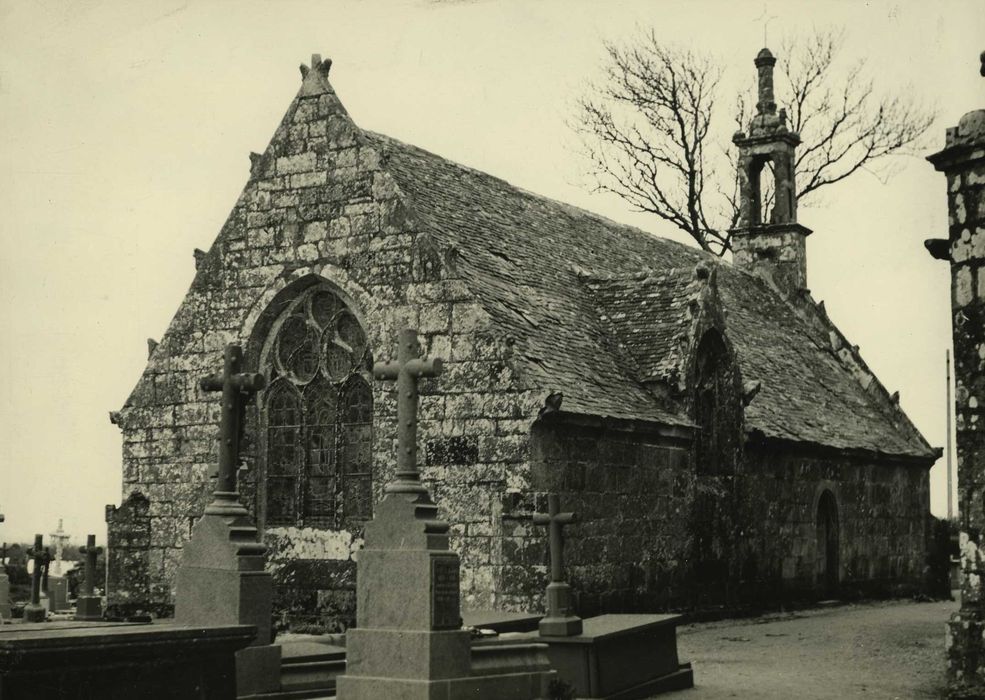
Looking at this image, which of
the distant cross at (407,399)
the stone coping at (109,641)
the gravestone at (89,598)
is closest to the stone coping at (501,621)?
the distant cross at (407,399)

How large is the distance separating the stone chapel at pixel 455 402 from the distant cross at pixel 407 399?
15.6ft

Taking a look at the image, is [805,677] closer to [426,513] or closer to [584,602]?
[584,602]

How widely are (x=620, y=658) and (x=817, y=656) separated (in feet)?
13.6

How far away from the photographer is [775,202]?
105 feet

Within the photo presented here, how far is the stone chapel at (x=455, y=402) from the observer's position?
56.6 feet

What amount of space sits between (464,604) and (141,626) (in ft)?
25.4

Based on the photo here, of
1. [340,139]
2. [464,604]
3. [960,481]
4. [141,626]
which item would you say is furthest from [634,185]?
[141,626]

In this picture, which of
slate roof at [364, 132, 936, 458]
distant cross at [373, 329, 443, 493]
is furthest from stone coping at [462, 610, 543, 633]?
slate roof at [364, 132, 936, 458]

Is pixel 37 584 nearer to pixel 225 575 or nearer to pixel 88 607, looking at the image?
pixel 88 607

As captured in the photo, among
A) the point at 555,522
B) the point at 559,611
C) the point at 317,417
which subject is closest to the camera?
the point at 559,611

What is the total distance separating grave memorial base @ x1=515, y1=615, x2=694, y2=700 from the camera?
12.7 meters

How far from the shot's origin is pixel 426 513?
11.5 m

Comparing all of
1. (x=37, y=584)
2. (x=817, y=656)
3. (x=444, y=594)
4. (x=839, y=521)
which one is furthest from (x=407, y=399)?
(x=839, y=521)

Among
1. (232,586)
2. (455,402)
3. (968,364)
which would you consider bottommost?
(232,586)
